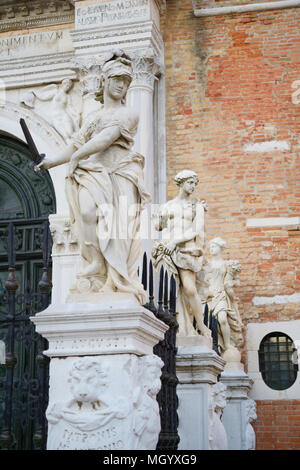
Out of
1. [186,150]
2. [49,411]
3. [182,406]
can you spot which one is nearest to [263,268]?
[186,150]

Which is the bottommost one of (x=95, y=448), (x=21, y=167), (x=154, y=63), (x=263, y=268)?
(x=95, y=448)

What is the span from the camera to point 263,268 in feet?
35.3

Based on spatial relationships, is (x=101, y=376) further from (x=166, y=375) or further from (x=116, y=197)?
(x=116, y=197)

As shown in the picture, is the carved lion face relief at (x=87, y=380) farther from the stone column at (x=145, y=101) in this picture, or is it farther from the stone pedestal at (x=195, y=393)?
the stone column at (x=145, y=101)

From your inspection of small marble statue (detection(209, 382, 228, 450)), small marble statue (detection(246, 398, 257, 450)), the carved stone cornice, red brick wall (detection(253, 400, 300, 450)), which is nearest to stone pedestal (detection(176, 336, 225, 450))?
small marble statue (detection(209, 382, 228, 450))

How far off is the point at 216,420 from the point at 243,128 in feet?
19.5

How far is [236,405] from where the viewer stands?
966cm

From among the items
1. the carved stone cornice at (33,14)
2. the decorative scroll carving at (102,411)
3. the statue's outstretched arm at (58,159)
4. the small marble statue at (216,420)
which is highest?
the carved stone cornice at (33,14)

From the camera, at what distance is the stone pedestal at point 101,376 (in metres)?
4.11

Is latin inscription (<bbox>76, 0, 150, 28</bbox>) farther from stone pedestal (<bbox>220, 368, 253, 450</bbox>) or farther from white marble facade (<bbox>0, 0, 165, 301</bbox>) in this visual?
stone pedestal (<bbox>220, 368, 253, 450</bbox>)

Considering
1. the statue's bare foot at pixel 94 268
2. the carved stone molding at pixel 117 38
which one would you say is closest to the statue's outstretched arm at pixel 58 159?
the statue's bare foot at pixel 94 268

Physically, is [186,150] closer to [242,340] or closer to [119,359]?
[242,340]

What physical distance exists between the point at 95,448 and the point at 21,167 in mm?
8330

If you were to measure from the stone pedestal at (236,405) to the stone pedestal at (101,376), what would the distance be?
5.23 m
